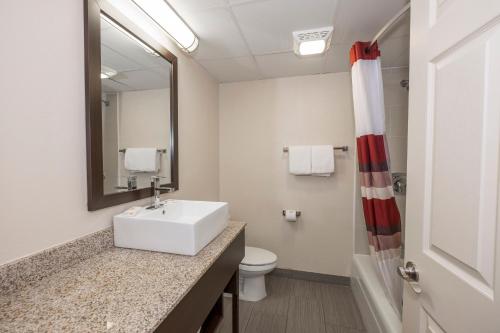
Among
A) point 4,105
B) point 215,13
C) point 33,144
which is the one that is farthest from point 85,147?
point 215,13

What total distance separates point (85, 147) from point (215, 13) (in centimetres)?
106

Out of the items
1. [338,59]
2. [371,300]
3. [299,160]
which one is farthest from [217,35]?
[371,300]

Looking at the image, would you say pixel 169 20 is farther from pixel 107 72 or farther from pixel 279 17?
pixel 279 17

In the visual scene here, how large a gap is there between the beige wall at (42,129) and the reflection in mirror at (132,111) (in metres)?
0.13

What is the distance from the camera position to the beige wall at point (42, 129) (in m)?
0.70

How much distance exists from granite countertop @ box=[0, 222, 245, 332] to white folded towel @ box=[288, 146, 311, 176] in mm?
1401

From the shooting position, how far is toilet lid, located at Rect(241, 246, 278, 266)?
1875mm

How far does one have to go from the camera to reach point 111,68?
43.0 inches

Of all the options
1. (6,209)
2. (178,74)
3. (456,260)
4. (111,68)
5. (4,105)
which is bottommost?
(456,260)

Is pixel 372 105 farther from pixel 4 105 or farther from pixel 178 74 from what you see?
pixel 4 105

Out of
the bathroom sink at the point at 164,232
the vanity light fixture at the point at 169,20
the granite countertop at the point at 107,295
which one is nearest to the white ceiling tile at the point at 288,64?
the vanity light fixture at the point at 169,20

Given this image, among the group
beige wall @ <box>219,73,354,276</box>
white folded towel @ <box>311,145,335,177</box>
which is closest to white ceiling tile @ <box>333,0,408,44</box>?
beige wall @ <box>219,73,354,276</box>

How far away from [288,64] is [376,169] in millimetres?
1217

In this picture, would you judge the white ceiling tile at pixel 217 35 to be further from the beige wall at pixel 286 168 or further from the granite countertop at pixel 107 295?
the granite countertop at pixel 107 295
